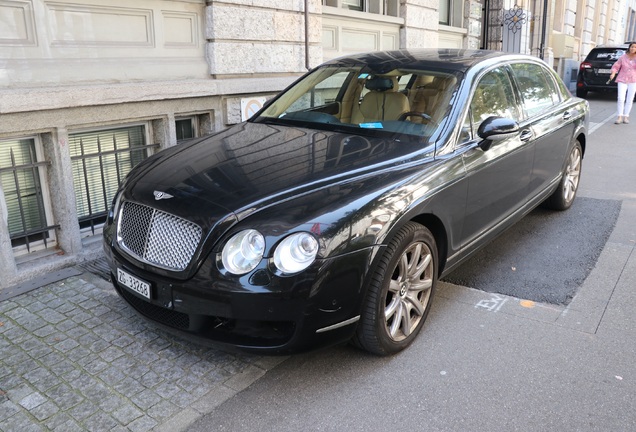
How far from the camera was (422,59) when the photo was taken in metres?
4.65

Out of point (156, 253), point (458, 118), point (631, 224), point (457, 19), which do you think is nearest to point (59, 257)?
point (156, 253)

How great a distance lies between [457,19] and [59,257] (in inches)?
442

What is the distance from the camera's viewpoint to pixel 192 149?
408 cm

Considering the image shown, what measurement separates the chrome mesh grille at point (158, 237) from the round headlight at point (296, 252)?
0.46m

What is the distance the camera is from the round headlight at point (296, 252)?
2.89 m

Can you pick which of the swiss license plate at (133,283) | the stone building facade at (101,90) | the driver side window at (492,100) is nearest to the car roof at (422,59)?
the driver side window at (492,100)

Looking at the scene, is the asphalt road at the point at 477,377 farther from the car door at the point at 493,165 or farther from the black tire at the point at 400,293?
the car door at the point at 493,165

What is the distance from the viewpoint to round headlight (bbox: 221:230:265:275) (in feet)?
9.59

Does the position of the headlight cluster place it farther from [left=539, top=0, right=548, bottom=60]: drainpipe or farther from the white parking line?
[left=539, top=0, right=548, bottom=60]: drainpipe

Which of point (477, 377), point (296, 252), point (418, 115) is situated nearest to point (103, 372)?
point (296, 252)

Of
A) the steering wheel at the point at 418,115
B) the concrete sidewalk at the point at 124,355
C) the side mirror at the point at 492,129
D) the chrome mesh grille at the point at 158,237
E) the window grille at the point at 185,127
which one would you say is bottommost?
the concrete sidewalk at the point at 124,355

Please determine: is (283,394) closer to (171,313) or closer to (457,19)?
(171,313)

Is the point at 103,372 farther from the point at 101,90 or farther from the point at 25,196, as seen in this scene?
the point at 101,90

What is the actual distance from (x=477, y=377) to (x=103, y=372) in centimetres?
211
